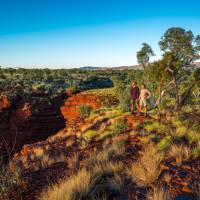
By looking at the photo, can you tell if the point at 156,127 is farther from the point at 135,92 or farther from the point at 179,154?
the point at 179,154

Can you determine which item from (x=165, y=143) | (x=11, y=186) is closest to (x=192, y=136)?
(x=165, y=143)

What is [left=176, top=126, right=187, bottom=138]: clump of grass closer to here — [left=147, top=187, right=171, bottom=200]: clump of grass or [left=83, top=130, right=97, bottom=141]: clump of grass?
[left=83, top=130, right=97, bottom=141]: clump of grass

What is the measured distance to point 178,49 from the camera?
49.3 feet

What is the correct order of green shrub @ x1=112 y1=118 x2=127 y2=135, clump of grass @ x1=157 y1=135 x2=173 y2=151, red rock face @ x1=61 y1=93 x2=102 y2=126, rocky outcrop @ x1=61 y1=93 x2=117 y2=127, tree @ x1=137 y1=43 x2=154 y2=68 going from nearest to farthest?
clump of grass @ x1=157 y1=135 x2=173 y2=151 < green shrub @ x1=112 y1=118 x2=127 y2=135 < tree @ x1=137 y1=43 x2=154 y2=68 < rocky outcrop @ x1=61 y1=93 x2=117 y2=127 < red rock face @ x1=61 y1=93 x2=102 y2=126

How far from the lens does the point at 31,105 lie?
25750 mm

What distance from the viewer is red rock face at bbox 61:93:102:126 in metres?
25.3

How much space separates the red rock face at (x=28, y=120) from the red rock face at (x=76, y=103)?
70 cm

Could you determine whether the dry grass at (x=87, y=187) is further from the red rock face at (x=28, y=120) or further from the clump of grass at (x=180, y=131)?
the red rock face at (x=28, y=120)

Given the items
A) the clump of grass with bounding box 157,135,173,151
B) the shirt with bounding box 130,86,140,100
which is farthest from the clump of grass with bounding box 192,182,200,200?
the shirt with bounding box 130,86,140,100

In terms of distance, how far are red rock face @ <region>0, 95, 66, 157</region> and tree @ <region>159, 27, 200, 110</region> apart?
539 inches

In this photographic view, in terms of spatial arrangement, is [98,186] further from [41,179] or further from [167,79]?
[167,79]

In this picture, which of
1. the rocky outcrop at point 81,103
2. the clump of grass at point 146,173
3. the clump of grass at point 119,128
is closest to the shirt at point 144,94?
the clump of grass at point 119,128

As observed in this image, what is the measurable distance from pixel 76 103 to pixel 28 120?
564cm

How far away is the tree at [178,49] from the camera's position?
14721mm
